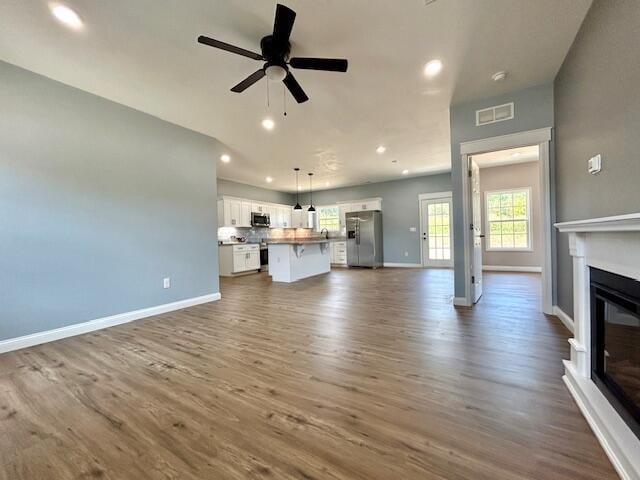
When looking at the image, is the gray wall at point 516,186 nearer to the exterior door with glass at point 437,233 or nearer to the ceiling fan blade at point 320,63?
the exterior door with glass at point 437,233

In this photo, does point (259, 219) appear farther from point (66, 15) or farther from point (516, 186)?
point (516, 186)

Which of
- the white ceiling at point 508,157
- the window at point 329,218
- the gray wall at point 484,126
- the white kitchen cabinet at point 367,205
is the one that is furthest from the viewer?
the window at point 329,218

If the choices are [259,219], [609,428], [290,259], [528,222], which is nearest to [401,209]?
[528,222]

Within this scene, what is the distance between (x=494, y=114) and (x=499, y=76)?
56cm

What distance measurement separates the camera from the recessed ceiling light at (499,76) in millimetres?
2828

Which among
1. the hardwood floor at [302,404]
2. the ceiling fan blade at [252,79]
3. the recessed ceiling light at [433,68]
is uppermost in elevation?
the recessed ceiling light at [433,68]

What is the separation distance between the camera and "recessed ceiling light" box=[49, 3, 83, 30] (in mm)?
1918

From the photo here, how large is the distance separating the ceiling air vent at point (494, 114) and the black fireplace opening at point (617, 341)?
2.52 meters

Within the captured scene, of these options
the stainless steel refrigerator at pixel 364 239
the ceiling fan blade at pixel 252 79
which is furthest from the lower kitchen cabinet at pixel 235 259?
the ceiling fan blade at pixel 252 79

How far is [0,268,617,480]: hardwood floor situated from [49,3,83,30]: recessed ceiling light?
2.71 meters

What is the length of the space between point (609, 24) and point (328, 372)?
10.1ft

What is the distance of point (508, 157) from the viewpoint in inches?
229

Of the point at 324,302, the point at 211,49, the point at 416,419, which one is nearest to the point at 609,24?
the point at 416,419

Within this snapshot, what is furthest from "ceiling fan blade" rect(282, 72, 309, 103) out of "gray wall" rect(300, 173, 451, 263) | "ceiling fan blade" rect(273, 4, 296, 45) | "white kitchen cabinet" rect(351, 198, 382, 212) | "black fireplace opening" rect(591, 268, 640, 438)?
"white kitchen cabinet" rect(351, 198, 382, 212)
